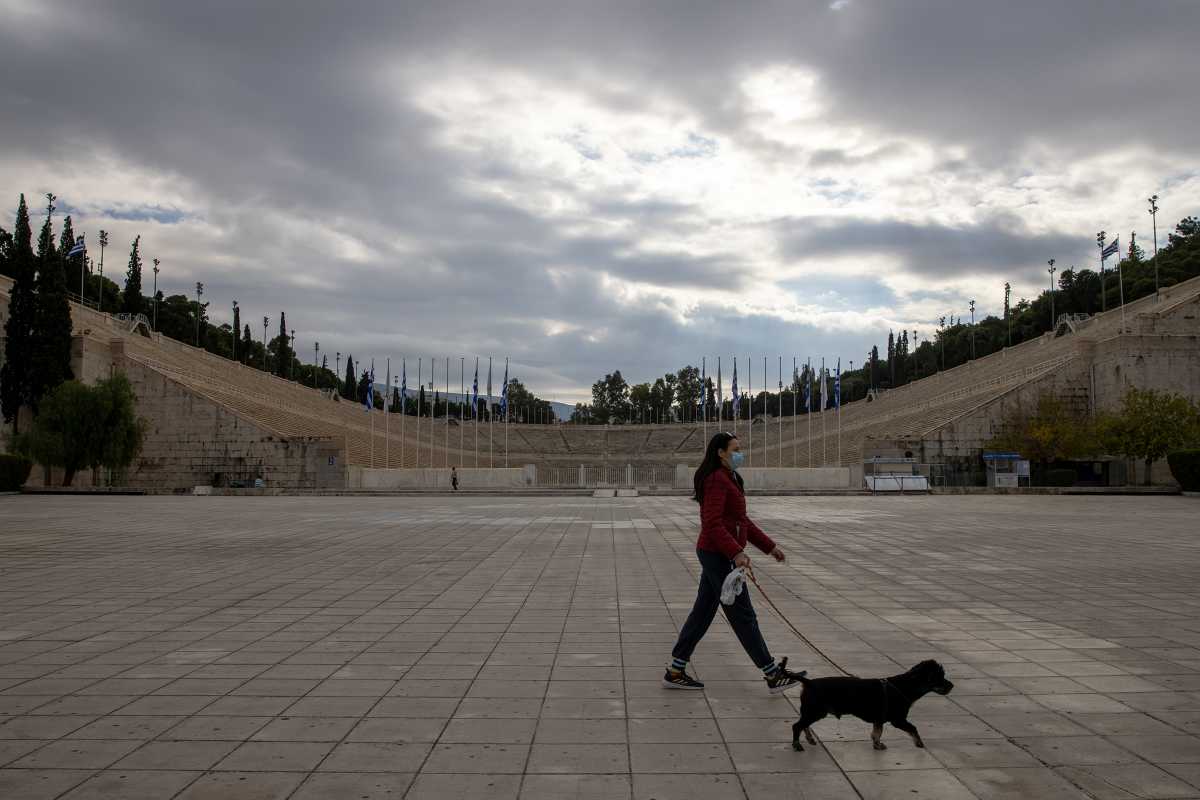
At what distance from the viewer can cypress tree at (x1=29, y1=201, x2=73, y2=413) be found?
4072 cm

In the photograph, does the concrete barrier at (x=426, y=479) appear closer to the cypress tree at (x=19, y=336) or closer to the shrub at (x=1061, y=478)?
the cypress tree at (x=19, y=336)

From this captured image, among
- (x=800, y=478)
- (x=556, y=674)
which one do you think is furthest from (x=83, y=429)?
(x=556, y=674)

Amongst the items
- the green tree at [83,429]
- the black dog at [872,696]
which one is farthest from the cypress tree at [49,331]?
the black dog at [872,696]

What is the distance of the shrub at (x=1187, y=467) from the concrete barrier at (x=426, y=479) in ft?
96.1

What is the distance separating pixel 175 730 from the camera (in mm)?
4891

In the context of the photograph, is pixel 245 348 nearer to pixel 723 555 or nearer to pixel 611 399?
pixel 611 399

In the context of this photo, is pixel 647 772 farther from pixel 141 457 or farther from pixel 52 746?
pixel 141 457

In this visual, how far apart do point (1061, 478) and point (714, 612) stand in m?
40.1

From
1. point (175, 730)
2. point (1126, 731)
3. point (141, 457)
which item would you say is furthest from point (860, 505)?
point (141, 457)

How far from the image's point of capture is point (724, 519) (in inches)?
222

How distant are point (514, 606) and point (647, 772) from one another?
5121mm

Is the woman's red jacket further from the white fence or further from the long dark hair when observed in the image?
the white fence

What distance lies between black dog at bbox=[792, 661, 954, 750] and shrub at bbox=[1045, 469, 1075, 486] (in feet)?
133

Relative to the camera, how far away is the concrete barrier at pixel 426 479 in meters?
42.2
